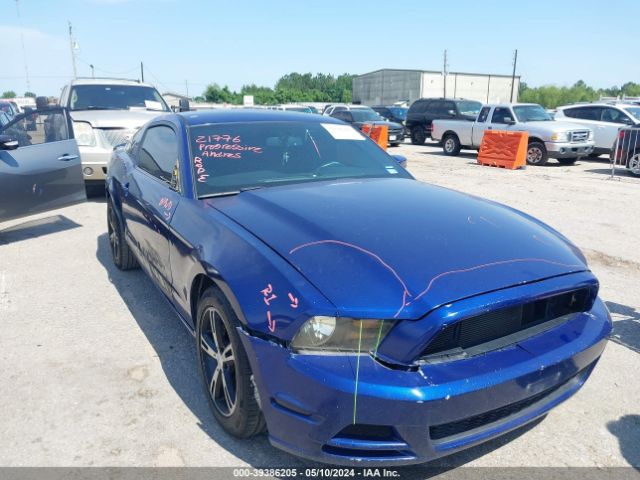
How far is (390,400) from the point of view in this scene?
1.91m

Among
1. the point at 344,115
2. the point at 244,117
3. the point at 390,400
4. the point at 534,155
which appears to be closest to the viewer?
the point at 390,400

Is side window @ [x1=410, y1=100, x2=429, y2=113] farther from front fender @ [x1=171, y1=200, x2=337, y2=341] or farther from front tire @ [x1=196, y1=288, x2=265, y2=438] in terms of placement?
front tire @ [x1=196, y1=288, x2=265, y2=438]

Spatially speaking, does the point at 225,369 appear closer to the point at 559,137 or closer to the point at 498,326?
the point at 498,326

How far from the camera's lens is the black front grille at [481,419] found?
2.05 m

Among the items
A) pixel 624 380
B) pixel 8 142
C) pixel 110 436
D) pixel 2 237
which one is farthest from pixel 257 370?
pixel 2 237

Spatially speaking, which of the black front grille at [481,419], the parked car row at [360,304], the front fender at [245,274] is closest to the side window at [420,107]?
the parked car row at [360,304]

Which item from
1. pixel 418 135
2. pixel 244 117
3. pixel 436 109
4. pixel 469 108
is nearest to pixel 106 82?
pixel 244 117

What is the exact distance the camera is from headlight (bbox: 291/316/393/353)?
2.03m

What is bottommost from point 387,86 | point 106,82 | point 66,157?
point 66,157

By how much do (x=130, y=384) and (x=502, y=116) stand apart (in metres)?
14.8

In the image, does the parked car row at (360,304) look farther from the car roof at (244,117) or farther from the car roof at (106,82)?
the car roof at (106,82)

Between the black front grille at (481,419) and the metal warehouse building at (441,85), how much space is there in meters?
64.3

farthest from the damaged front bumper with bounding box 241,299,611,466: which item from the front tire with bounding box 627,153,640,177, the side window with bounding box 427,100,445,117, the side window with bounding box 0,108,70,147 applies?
the side window with bounding box 427,100,445,117

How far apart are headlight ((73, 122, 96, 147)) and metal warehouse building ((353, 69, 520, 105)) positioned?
5868cm
